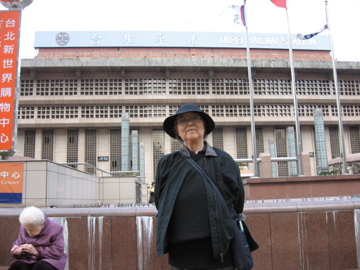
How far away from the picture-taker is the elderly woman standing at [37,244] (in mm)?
3643

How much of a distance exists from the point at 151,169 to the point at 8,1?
23.2 m

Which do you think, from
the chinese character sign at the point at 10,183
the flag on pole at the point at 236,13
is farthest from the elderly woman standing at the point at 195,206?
the flag on pole at the point at 236,13

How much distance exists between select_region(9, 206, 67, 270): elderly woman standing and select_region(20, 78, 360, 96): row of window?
28.3 metres

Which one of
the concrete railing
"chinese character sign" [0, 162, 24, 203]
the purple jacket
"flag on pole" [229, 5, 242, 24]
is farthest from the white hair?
"flag on pole" [229, 5, 242, 24]

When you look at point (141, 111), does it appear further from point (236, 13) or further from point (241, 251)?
point (241, 251)

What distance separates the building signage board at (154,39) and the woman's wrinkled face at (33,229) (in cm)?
3432

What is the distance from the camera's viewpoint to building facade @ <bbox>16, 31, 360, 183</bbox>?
3097 cm

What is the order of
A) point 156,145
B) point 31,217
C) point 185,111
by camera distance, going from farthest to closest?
point 156,145
point 31,217
point 185,111

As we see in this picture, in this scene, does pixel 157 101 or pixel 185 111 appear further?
pixel 157 101

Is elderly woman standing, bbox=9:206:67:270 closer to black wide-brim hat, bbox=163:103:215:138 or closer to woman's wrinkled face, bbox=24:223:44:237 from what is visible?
woman's wrinkled face, bbox=24:223:44:237

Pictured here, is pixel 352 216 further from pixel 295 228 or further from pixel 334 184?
pixel 334 184

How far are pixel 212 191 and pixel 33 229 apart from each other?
7.44 feet

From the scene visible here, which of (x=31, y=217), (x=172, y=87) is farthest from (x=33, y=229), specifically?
(x=172, y=87)

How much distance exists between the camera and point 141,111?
105ft
